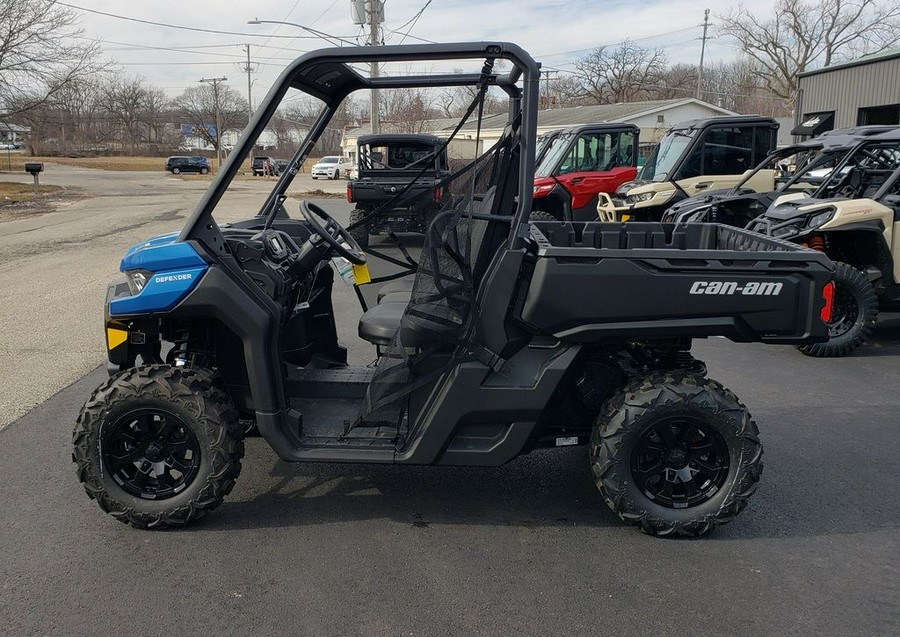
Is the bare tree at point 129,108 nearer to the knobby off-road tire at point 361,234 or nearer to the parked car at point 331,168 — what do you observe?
the parked car at point 331,168

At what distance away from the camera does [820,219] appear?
7164mm

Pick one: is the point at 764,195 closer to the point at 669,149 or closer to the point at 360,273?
the point at 669,149

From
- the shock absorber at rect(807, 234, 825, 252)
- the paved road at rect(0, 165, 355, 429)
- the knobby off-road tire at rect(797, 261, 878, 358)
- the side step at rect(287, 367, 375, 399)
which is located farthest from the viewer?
the shock absorber at rect(807, 234, 825, 252)

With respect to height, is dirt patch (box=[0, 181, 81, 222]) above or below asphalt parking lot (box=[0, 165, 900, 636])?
above

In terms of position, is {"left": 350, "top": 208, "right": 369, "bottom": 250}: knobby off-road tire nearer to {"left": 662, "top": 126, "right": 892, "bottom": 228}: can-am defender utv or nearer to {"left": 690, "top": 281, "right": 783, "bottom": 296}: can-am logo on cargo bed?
{"left": 690, "top": 281, "right": 783, "bottom": 296}: can-am logo on cargo bed

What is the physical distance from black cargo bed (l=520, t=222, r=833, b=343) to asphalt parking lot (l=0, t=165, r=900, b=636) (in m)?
1.00

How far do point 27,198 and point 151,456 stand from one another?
89.6ft

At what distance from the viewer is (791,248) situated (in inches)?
151

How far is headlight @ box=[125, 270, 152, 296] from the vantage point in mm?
3512

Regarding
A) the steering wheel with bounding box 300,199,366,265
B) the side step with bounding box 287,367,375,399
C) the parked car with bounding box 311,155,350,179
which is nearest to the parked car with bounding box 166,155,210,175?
the parked car with bounding box 311,155,350,179

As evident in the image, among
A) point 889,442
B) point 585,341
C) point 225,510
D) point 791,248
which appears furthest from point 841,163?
point 225,510

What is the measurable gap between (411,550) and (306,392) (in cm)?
107

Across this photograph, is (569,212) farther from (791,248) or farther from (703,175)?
(791,248)

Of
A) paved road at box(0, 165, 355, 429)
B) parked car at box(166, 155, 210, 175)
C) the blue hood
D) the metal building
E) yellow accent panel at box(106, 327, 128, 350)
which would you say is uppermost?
the metal building
